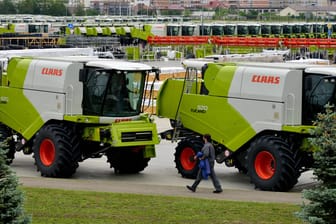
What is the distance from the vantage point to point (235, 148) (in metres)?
22.7

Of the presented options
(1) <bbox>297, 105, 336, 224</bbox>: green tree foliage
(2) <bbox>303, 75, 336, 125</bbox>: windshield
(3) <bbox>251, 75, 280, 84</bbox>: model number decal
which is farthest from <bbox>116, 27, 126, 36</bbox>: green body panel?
(1) <bbox>297, 105, 336, 224</bbox>: green tree foliage

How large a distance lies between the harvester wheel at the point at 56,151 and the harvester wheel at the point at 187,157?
8.03 ft

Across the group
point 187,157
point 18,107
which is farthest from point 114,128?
point 18,107

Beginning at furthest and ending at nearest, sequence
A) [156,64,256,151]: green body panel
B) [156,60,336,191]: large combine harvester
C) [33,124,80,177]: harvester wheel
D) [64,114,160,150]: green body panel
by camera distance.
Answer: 1. [33,124,80,177]: harvester wheel
2. [64,114,160,150]: green body panel
3. [156,64,256,151]: green body panel
4. [156,60,336,191]: large combine harvester

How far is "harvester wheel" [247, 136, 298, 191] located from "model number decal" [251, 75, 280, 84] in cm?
120

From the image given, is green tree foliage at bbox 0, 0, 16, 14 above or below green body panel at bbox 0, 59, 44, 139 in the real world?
below

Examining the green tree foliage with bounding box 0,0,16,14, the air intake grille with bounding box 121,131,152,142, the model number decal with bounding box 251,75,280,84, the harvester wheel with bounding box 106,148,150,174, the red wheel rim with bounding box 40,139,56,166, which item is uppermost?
the model number decal with bounding box 251,75,280,84

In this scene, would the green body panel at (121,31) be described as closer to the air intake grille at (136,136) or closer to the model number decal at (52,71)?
the model number decal at (52,71)

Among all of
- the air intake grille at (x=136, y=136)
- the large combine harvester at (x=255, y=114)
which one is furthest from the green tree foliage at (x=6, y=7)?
the air intake grille at (x=136, y=136)

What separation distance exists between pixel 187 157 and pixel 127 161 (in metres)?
1.63

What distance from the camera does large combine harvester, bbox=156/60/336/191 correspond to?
21.2 m

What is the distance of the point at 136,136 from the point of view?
2311 cm

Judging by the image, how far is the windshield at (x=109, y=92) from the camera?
2333 centimetres

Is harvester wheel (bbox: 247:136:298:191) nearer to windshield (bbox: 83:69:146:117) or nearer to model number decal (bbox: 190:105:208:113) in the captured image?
model number decal (bbox: 190:105:208:113)
